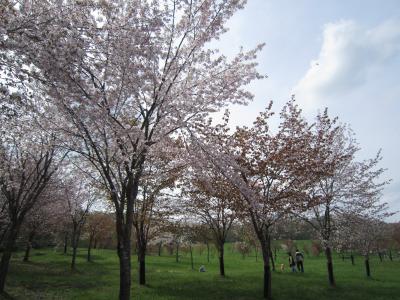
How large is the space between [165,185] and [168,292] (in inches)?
250

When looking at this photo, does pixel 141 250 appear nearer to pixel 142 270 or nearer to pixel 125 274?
pixel 142 270

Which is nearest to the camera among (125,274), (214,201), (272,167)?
(125,274)

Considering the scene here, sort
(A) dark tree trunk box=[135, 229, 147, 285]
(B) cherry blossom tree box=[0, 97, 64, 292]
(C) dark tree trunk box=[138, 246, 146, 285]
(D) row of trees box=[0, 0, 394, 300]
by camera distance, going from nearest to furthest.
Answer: (D) row of trees box=[0, 0, 394, 300] < (B) cherry blossom tree box=[0, 97, 64, 292] < (C) dark tree trunk box=[138, 246, 146, 285] < (A) dark tree trunk box=[135, 229, 147, 285]

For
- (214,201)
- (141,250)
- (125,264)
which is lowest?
(125,264)

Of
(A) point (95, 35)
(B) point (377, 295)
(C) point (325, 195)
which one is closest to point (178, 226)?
(C) point (325, 195)

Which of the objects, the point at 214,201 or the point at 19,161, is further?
the point at 214,201

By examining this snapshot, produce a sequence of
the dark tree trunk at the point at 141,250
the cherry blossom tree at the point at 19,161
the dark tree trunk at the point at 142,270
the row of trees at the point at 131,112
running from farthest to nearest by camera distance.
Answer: the dark tree trunk at the point at 141,250, the dark tree trunk at the point at 142,270, the cherry blossom tree at the point at 19,161, the row of trees at the point at 131,112

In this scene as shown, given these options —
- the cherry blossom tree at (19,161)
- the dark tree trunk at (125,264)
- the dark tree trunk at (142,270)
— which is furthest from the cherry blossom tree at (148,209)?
the dark tree trunk at (125,264)

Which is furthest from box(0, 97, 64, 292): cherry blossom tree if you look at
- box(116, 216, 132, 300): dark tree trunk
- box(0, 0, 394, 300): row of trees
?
box(116, 216, 132, 300): dark tree trunk

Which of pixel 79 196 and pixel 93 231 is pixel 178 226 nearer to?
pixel 79 196

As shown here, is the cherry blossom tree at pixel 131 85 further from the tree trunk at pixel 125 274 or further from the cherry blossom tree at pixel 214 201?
the cherry blossom tree at pixel 214 201

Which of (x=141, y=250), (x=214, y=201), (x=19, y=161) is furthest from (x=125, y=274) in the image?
(x=214, y=201)

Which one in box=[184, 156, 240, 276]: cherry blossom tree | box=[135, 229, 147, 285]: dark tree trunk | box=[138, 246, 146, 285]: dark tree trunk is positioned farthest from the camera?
box=[135, 229, 147, 285]: dark tree trunk

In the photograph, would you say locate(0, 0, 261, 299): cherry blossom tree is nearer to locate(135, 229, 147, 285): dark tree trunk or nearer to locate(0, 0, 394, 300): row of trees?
locate(0, 0, 394, 300): row of trees
